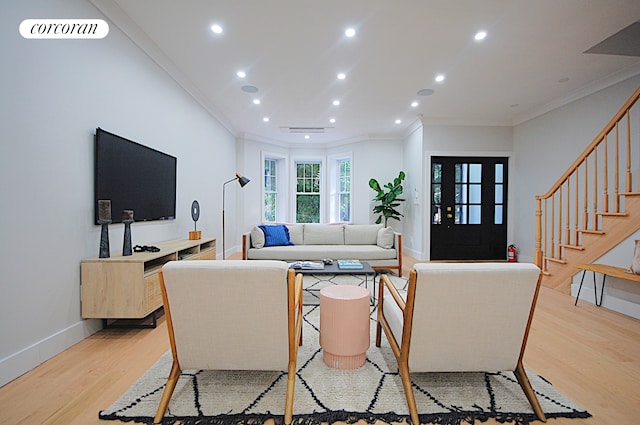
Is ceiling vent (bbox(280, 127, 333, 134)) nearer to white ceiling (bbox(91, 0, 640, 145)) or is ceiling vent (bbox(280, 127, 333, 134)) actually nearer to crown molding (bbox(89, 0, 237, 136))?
white ceiling (bbox(91, 0, 640, 145))

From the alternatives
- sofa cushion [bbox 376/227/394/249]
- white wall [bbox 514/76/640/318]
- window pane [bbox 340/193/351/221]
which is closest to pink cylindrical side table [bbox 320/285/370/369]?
sofa cushion [bbox 376/227/394/249]

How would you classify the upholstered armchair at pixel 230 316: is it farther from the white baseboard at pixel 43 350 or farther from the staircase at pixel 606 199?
the staircase at pixel 606 199

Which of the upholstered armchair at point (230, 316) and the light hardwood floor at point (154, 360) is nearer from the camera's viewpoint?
the upholstered armchair at point (230, 316)

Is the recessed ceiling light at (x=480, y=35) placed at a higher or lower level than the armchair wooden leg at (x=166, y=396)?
higher

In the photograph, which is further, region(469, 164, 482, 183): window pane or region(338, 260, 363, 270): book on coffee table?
region(469, 164, 482, 183): window pane

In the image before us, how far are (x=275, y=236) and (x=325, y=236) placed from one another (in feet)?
2.88

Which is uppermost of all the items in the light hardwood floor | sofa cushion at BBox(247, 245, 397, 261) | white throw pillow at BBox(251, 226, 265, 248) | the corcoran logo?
the corcoran logo

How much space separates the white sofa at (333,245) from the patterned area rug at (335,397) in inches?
96.0

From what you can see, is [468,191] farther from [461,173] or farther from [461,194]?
[461,173]

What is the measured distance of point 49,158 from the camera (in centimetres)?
207

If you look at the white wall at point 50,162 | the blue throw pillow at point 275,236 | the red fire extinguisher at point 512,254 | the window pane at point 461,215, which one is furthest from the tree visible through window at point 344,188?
the white wall at point 50,162

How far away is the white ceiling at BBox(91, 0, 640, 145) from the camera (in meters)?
2.60

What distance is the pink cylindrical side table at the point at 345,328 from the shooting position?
1860 mm

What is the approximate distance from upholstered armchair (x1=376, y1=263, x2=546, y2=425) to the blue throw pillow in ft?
10.9
